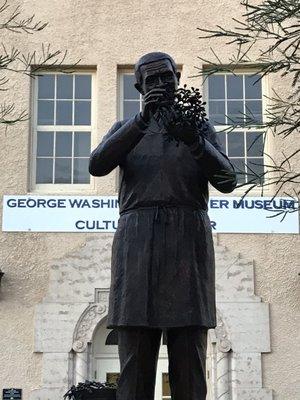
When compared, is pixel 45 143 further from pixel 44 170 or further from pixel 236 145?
pixel 236 145

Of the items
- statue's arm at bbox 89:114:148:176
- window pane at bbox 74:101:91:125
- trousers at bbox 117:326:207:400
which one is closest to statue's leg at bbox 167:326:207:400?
trousers at bbox 117:326:207:400

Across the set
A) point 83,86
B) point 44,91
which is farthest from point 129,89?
point 44,91

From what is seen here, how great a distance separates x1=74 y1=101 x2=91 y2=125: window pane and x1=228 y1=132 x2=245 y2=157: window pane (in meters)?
2.22

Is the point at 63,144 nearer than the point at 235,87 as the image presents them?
Yes

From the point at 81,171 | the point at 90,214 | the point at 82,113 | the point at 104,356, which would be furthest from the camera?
the point at 82,113

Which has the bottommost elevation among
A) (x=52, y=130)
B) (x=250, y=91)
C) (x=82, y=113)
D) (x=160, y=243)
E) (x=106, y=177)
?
(x=160, y=243)

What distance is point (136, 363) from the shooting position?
3504 millimetres

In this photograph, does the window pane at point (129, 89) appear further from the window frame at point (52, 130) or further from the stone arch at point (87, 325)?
the stone arch at point (87, 325)

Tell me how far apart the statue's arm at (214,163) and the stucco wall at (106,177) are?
9464 mm

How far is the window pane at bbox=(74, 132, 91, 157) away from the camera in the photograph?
1386 cm

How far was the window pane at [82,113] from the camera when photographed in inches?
550

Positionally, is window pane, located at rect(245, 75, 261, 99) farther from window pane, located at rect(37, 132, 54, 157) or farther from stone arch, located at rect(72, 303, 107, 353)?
stone arch, located at rect(72, 303, 107, 353)

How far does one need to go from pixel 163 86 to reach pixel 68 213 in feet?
32.4

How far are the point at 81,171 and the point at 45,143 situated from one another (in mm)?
746
